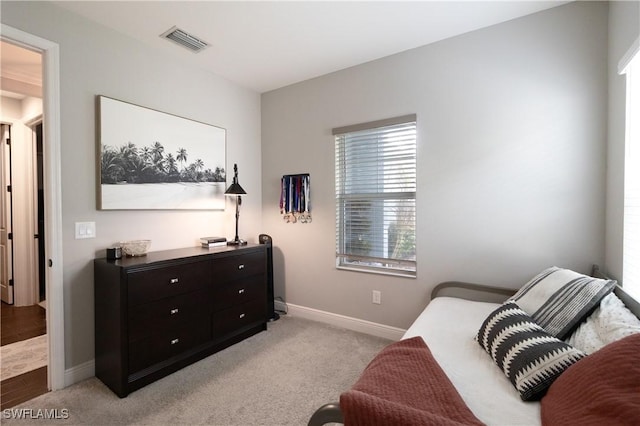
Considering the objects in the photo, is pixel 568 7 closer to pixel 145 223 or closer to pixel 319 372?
pixel 319 372

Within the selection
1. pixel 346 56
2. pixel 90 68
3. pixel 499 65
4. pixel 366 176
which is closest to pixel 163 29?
pixel 90 68

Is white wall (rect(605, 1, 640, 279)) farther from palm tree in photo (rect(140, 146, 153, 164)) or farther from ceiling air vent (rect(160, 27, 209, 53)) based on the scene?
palm tree in photo (rect(140, 146, 153, 164))

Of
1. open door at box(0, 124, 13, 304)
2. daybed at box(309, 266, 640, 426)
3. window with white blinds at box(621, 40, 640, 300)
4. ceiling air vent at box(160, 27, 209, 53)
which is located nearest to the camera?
daybed at box(309, 266, 640, 426)

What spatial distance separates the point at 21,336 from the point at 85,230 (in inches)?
68.2

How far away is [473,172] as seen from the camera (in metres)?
2.44

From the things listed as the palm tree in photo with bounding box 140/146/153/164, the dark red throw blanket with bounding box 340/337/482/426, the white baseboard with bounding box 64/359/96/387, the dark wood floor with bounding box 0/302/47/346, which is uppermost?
the palm tree in photo with bounding box 140/146/153/164

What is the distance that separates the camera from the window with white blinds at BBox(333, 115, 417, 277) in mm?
2773

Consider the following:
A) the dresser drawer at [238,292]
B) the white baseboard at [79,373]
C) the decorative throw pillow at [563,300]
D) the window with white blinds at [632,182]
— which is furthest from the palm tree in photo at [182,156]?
the window with white blinds at [632,182]

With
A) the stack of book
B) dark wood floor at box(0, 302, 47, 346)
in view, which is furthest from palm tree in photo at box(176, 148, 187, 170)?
dark wood floor at box(0, 302, 47, 346)

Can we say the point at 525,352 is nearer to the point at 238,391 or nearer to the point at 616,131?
the point at 616,131

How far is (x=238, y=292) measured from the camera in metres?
2.81

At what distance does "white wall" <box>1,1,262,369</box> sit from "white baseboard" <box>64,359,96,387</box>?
4cm

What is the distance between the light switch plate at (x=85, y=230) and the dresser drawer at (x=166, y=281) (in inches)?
23.6

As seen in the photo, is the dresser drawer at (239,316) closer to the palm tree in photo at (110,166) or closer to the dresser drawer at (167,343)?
the dresser drawer at (167,343)
